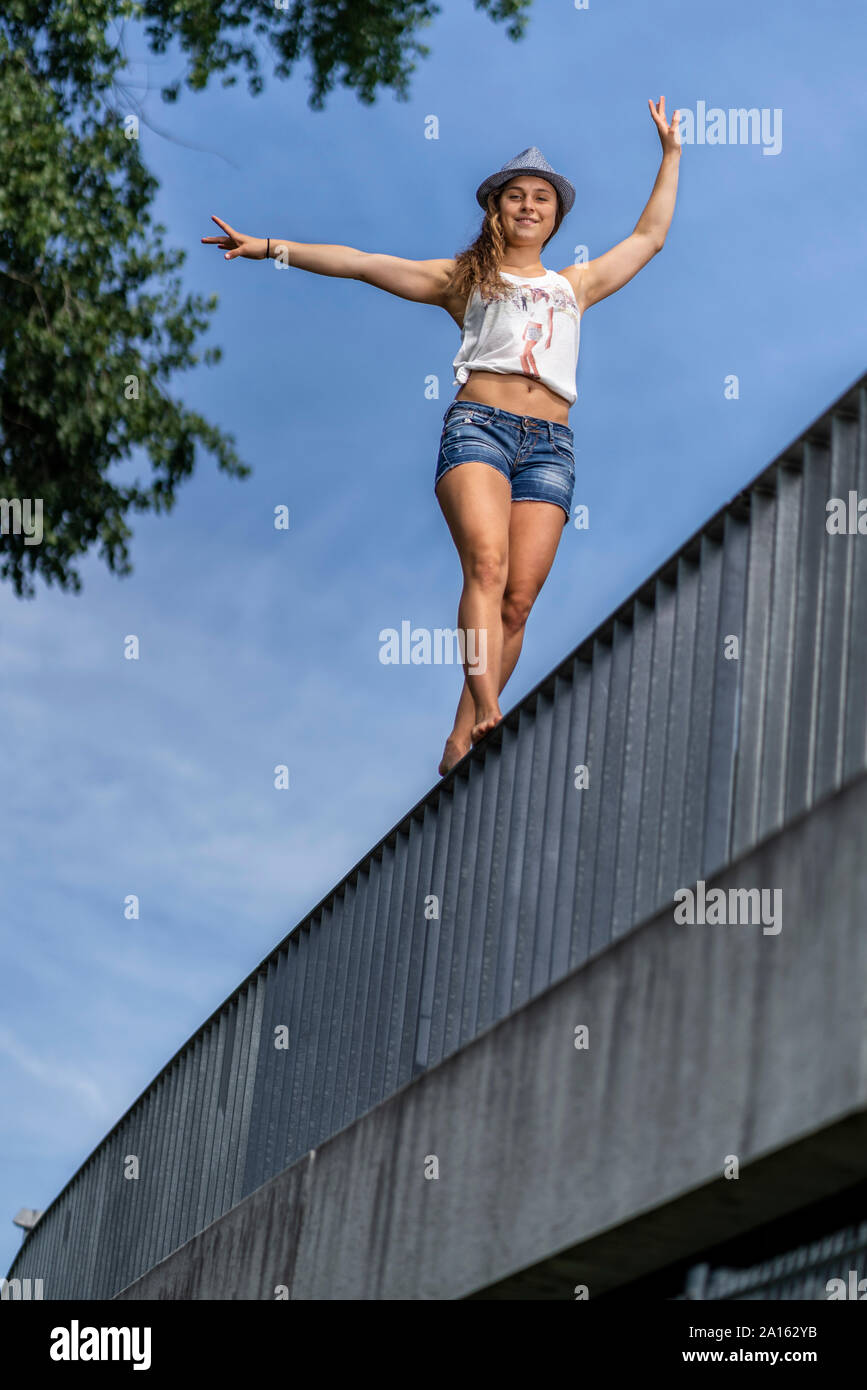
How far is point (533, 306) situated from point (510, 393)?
38cm

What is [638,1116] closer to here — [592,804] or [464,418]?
[592,804]

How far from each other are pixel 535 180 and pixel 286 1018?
135 inches

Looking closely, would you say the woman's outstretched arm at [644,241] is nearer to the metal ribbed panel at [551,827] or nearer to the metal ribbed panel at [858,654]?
the metal ribbed panel at [551,827]

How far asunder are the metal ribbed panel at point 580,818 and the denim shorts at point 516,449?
1.42 metres

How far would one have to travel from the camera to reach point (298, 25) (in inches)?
554

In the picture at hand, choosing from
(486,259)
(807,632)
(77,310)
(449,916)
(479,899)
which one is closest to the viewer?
(807,632)

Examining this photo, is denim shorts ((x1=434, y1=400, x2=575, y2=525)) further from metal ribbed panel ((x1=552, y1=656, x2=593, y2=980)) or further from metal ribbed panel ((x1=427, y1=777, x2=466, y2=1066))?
metal ribbed panel ((x1=552, y1=656, x2=593, y2=980))

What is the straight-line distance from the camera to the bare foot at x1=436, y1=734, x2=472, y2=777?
6082 millimetres

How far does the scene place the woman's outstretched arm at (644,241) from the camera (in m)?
6.74

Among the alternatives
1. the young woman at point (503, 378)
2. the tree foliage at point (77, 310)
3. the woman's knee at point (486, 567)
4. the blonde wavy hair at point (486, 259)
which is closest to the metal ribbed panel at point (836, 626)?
the young woman at point (503, 378)

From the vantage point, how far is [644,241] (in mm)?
6914

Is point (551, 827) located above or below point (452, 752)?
below

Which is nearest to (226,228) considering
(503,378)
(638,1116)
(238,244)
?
(238,244)

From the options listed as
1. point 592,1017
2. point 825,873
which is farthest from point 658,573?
point 825,873
